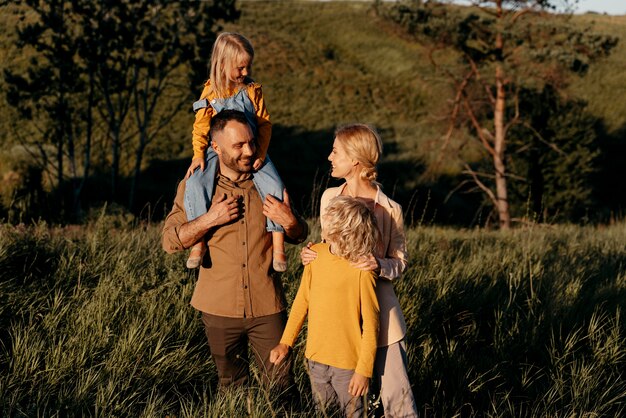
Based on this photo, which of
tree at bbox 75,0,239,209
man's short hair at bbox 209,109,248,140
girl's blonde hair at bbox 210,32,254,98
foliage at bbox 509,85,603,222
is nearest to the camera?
man's short hair at bbox 209,109,248,140

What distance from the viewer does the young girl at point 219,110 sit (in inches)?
129

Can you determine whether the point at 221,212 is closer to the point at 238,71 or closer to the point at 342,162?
the point at 342,162

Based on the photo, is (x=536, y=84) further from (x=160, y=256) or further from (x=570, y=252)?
(x=160, y=256)

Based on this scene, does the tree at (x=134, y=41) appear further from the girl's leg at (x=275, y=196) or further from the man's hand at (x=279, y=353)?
the man's hand at (x=279, y=353)

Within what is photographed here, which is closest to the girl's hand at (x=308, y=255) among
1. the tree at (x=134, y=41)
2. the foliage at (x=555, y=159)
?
the tree at (x=134, y=41)

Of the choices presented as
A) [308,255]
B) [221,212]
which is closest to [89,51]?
[221,212]

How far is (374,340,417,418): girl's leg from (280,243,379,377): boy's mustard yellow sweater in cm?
17

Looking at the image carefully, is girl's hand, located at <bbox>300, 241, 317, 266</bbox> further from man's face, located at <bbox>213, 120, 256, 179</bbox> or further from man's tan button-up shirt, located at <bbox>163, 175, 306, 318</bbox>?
man's face, located at <bbox>213, 120, 256, 179</bbox>

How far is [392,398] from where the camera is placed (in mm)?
3082

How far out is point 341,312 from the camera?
9.78 ft

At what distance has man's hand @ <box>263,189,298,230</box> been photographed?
3203 millimetres

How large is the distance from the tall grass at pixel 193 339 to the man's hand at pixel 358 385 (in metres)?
0.39

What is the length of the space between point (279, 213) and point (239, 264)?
1.10 feet

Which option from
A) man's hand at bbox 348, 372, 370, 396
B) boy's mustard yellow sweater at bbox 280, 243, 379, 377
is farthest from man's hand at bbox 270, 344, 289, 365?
man's hand at bbox 348, 372, 370, 396
